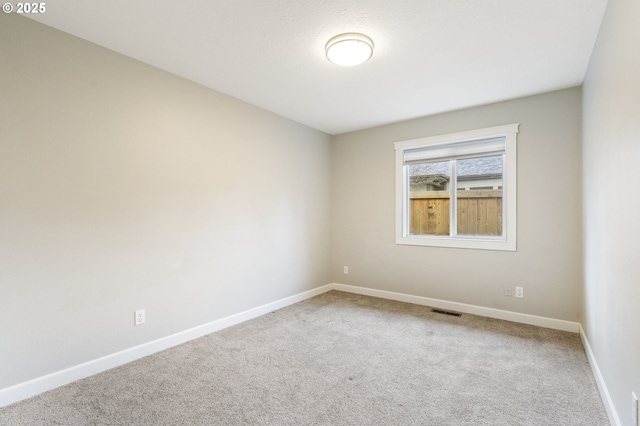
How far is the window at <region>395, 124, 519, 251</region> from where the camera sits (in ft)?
11.4

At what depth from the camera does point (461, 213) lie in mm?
3875

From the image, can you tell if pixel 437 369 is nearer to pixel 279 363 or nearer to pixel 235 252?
pixel 279 363

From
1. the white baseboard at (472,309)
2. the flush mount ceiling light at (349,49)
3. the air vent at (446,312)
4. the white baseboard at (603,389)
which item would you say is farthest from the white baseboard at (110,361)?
the white baseboard at (603,389)

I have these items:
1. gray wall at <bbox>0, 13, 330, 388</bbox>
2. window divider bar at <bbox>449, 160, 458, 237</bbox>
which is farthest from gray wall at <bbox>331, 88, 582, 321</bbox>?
gray wall at <bbox>0, 13, 330, 388</bbox>

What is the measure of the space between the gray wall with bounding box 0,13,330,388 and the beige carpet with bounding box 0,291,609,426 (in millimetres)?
364

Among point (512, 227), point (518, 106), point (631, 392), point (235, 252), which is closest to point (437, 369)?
point (631, 392)

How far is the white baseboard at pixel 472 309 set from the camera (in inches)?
122

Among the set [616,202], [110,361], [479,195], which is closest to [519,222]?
[479,195]

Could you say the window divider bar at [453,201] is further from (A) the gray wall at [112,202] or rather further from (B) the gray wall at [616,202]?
(A) the gray wall at [112,202]

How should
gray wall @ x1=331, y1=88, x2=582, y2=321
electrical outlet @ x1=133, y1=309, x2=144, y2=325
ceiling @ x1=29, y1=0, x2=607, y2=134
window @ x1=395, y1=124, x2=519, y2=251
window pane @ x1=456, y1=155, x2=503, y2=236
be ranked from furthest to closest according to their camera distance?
1. window pane @ x1=456, y1=155, x2=503, y2=236
2. window @ x1=395, y1=124, x2=519, y2=251
3. gray wall @ x1=331, y1=88, x2=582, y2=321
4. electrical outlet @ x1=133, y1=309, x2=144, y2=325
5. ceiling @ x1=29, y1=0, x2=607, y2=134

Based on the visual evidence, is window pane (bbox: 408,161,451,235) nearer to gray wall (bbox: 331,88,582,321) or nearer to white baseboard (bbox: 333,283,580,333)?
gray wall (bbox: 331,88,582,321)

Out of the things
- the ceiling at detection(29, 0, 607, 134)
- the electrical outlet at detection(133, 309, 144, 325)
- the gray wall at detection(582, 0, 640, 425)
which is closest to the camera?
the gray wall at detection(582, 0, 640, 425)

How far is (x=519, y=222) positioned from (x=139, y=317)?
384 centimetres

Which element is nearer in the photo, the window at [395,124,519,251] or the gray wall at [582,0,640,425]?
the gray wall at [582,0,640,425]
